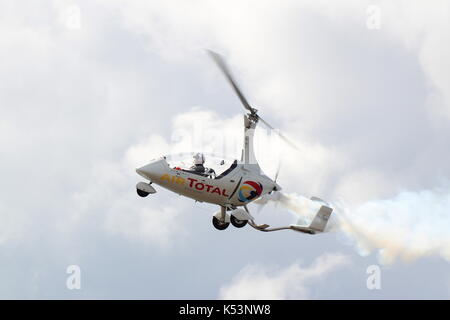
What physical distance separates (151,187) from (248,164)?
637 centimetres

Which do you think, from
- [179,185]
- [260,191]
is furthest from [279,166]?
[179,185]

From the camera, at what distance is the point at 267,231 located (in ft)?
179

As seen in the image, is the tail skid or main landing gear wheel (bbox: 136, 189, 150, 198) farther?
the tail skid

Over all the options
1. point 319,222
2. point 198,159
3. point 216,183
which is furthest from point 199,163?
point 319,222

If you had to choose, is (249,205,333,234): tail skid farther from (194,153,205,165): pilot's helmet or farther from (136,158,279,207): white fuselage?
(194,153,205,165): pilot's helmet

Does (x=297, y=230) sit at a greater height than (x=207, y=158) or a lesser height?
lesser

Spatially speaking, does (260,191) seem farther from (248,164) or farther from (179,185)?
(179,185)

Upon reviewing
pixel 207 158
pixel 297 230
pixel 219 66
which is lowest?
pixel 297 230

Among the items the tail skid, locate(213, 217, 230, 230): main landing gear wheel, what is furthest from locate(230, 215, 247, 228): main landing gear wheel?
the tail skid

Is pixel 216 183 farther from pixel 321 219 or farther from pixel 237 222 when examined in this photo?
pixel 321 219

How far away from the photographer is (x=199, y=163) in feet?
171

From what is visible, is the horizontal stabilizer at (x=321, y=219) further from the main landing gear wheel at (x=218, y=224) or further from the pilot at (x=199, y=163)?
the pilot at (x=199, y=163)

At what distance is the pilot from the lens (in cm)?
5203

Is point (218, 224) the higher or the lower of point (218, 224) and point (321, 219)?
the higher
